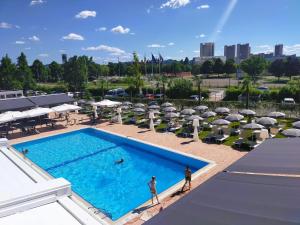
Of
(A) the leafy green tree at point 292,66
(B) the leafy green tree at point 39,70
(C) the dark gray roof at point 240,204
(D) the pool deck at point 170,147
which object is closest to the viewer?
(C) the dark gray roof at point 240,204

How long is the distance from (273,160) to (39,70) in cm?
9009

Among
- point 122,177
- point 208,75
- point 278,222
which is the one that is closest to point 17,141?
point 122,177

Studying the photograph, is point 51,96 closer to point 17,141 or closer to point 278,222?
point 17,141

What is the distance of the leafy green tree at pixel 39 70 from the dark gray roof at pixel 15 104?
198 ft

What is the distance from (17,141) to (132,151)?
992cm

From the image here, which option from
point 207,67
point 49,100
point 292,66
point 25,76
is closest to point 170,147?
point 49,100

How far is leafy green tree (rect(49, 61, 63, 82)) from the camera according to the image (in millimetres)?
91044

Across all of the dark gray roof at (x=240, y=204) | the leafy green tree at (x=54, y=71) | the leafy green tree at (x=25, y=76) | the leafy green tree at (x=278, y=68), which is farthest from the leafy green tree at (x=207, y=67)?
the dark gray roof at (x=240, y=204)

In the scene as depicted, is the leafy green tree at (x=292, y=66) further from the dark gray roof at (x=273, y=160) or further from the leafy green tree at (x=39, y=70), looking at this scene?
the leafy green tree at (x=39, y=70)

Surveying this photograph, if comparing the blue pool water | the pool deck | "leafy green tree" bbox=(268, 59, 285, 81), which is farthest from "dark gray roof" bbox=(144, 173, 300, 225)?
"leafy green tree" bbox=(268, 59, 285, 81)

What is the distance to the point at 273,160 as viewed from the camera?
16.2 ft

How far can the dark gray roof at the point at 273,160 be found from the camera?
4367 mm

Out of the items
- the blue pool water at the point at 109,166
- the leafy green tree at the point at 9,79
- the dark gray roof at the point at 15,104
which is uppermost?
the leafy green tree at the point at 9,79

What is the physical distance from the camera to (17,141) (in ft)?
70.8
